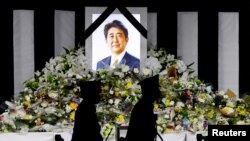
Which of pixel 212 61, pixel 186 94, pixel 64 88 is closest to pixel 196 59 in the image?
pixel 212 61

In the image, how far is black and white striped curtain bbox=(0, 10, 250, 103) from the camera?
5.51m

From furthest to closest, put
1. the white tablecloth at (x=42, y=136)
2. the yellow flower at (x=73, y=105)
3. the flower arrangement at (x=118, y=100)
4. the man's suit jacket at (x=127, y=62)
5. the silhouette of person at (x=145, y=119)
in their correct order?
the man's suit jacket at (x=127, y=62) < the yellow flower at (x=73, y=105) < the flower arrangement at (x=118, y=100) < the white tablecloth at (x=42, y=136) < the silhouette of person at (x=145, y=119)

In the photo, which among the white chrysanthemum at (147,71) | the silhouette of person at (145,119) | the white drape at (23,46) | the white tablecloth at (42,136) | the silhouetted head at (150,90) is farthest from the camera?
the white drape at (23,46)

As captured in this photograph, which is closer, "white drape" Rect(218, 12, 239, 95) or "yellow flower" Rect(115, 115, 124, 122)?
"yellow flower" Rect(115, 115, 124, 122)

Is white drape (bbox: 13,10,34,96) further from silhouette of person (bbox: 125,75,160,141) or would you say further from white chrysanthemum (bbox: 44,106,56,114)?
silhouette of person (bbox: 125,75,160,141)

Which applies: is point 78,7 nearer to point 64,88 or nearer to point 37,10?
point 37,10

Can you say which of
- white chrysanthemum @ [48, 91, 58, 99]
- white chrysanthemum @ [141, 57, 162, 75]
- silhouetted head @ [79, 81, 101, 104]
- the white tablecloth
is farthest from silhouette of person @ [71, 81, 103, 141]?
white chrysanthemum @ [141, 57, 162, 75]

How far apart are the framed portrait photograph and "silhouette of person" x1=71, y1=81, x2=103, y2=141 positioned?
59.0 inches

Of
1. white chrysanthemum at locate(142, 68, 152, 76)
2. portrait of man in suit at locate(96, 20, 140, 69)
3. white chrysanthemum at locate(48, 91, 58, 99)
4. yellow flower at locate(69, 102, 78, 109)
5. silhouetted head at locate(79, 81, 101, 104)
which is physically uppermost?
portrait of man in suit at locate(96, 20, 140, 69)

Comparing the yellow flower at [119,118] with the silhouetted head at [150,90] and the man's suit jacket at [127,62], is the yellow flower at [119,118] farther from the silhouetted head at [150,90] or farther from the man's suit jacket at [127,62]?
Result: the man's suit jacket at [127,62]

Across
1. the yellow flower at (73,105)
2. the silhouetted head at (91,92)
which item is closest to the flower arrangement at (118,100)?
the yellow flower at (73,105)

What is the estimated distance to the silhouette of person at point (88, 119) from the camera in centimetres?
345

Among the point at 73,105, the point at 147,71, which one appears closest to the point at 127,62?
the point at 147,71

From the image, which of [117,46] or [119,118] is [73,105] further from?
[117,46]
